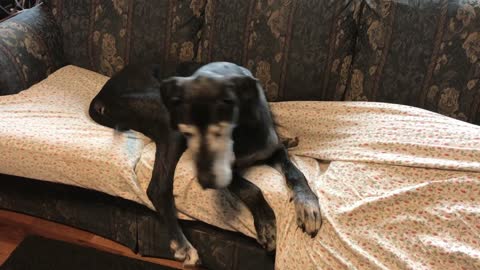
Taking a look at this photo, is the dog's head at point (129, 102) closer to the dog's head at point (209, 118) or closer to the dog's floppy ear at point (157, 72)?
the dog's floppy ear at point (157, 72)

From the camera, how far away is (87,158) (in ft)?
5.42

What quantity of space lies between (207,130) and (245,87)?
0.20 m

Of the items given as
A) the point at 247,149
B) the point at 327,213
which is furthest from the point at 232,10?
the point at 327,213

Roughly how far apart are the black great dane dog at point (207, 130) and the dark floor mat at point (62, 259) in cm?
28

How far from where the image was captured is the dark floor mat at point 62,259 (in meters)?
1.79

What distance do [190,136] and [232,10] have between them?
925 mm

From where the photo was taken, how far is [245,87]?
54.5 inches

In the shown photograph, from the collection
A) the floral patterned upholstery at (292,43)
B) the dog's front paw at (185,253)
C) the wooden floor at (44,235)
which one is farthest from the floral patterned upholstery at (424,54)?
the wooden floor at (44,235)

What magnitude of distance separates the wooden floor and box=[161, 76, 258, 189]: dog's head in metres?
0.67

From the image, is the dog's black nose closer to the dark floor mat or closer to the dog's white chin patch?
the dog's white chin patch

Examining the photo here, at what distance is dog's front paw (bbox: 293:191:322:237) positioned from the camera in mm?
1362

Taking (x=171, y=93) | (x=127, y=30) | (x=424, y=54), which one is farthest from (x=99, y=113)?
(x=424, y=54)

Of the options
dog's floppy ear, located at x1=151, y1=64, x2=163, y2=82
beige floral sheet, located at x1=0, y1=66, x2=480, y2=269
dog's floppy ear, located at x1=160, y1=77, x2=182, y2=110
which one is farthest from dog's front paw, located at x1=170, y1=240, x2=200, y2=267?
dog's floppy ear, located at x1=151, y1=64, x2=163, y2=82

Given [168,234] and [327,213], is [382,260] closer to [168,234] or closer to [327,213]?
[327,213]
